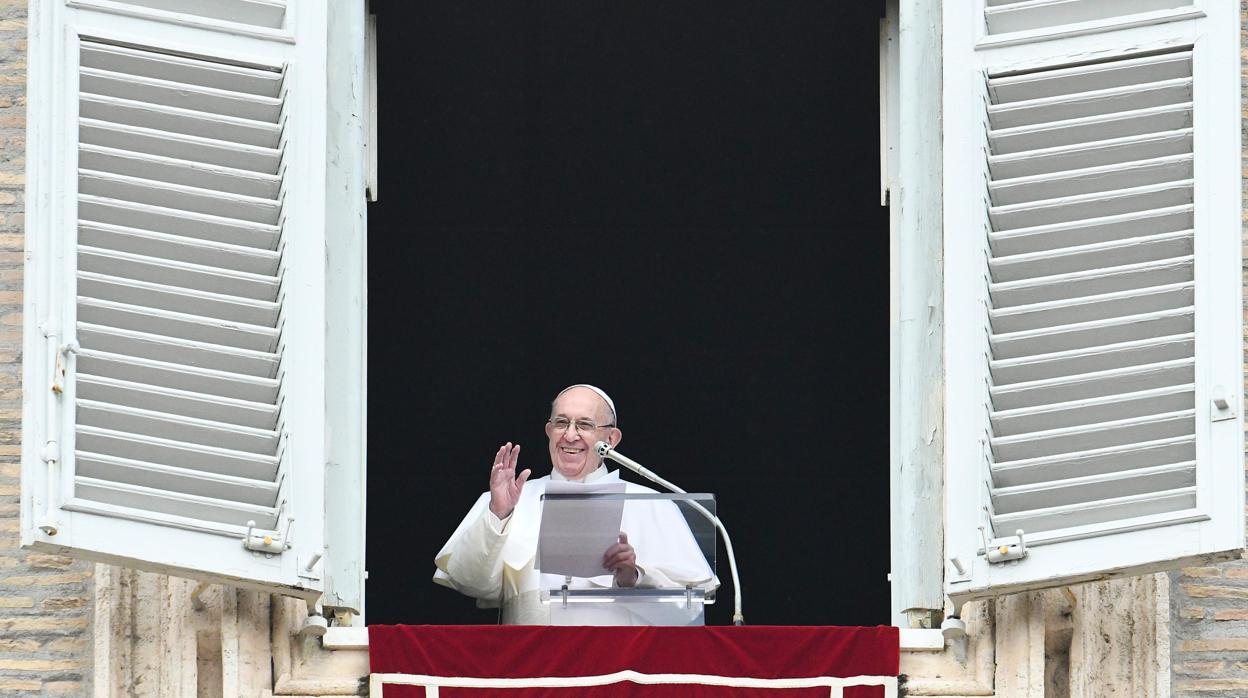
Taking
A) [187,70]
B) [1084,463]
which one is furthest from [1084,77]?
[187,70]

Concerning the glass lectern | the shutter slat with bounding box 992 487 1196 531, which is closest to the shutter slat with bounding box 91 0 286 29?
the glass lectern

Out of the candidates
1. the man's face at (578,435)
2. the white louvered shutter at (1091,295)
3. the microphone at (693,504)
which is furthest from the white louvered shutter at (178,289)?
the white louvered shutter at (1091,295)

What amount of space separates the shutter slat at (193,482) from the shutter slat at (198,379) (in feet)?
0.63

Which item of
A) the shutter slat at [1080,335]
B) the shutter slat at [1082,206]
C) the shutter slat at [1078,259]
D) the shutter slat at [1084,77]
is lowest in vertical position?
the shutter slat at [1080,335]

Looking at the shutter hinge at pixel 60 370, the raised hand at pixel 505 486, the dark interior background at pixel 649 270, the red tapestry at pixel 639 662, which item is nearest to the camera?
the shutter hinge at pixel 60 370

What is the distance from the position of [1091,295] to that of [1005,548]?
645 mm

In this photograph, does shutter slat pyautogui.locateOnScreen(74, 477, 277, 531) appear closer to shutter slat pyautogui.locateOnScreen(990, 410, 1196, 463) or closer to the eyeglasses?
the eyeglasses

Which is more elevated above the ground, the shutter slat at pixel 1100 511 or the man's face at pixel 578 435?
the man's face at pixel 578 435

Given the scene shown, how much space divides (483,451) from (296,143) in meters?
3.96

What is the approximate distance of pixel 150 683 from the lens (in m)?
6.88

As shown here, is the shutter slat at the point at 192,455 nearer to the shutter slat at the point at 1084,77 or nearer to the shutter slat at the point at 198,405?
the shutter slat at the point at 198,405

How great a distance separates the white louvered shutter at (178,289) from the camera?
21.8ft

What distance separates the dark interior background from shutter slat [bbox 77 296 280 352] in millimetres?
3184

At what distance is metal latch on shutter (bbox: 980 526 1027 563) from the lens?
6.68 metres
